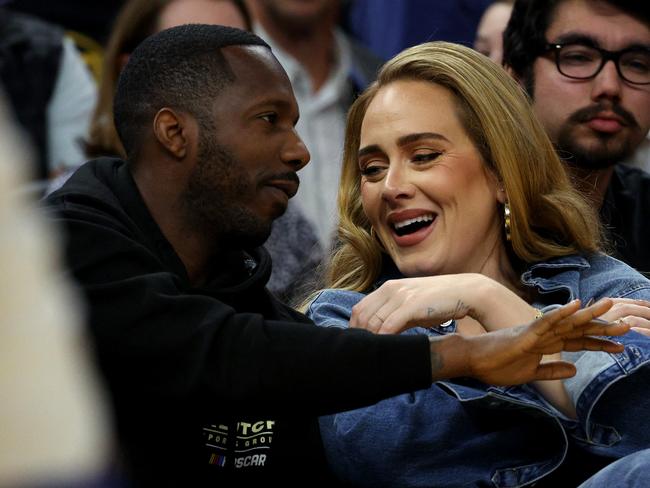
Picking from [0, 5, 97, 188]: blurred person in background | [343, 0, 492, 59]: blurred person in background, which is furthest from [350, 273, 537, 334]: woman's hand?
[343, 0, 492, 59]: blurred person in background

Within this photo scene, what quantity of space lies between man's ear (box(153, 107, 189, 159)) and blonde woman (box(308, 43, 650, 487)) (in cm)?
49

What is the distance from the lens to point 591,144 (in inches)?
145

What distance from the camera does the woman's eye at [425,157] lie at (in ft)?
9.89

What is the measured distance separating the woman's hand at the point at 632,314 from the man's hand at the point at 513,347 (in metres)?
0.49

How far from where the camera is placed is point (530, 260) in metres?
3.01

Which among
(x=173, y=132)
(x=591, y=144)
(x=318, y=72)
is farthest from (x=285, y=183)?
(x=318, y=72)

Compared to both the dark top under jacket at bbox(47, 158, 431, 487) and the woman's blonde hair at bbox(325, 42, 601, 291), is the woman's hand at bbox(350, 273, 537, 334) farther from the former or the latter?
the woman's blonde hair at bbox(325, 42, 601, 291)

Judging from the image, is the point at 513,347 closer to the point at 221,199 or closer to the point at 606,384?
the point at 606,384

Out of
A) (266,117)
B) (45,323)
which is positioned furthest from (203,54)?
(45,323)

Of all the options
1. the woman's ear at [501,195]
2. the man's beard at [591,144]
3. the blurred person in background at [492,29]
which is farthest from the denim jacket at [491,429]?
the blurred person in background at [492,29]

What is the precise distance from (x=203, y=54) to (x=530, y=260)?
94 cm

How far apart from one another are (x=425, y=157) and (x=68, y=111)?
191 cm

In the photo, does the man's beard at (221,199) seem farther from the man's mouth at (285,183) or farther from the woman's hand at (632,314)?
the woman's hand at (632,314)

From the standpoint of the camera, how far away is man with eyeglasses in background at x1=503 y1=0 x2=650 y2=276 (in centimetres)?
371
